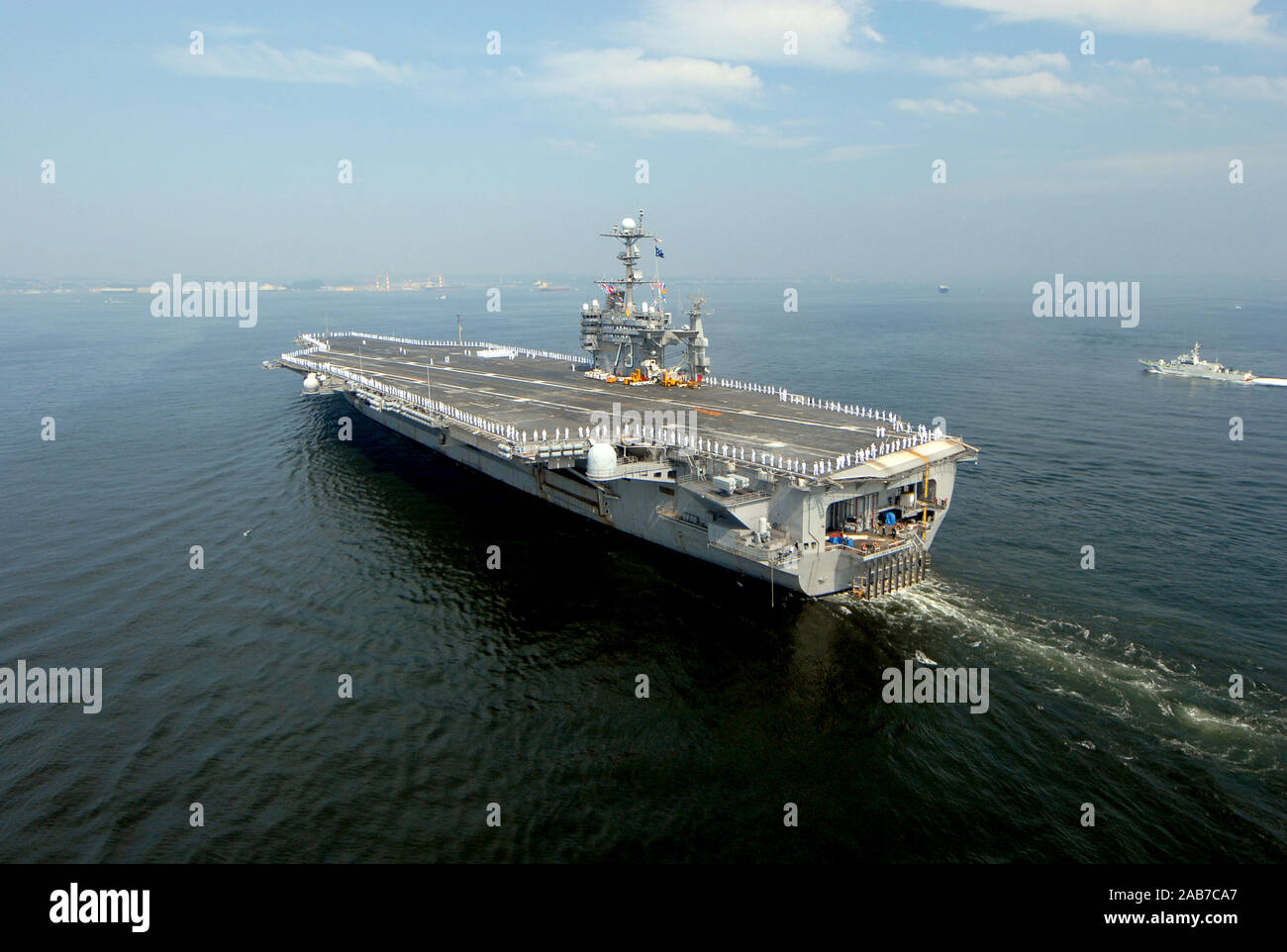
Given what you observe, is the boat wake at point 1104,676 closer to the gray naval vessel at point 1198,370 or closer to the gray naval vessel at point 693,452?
the gray naval vessel at point 693,452

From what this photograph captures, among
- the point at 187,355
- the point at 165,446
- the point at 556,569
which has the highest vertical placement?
the point at 187,355

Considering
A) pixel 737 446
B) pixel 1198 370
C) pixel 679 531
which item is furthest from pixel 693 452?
pixel 1198 370

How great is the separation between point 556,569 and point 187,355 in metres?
86.8

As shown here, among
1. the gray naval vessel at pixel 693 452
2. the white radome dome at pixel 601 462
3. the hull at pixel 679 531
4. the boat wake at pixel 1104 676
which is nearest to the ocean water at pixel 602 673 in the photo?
the boat wake at pixel 1104 676

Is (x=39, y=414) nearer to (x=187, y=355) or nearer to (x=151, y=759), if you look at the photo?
(x=187, y=355)

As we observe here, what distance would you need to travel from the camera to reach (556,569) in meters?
29.6

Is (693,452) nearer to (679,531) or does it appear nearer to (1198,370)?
(679,531)

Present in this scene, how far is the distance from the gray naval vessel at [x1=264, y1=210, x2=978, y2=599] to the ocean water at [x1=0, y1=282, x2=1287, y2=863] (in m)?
1.40

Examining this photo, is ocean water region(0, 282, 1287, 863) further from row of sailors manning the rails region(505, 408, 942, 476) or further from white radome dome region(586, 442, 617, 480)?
row of sailors manning the rails region(505, 408, 942, 476)

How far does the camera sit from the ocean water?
1623 centimetres

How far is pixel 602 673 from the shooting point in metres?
22.5

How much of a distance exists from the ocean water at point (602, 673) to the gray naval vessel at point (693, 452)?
4.61 feet

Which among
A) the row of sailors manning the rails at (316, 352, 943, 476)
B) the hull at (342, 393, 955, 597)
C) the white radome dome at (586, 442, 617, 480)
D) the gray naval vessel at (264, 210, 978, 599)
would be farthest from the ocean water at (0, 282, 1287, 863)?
the row of sailors manning the rails at (316, 352, 943, 476)
